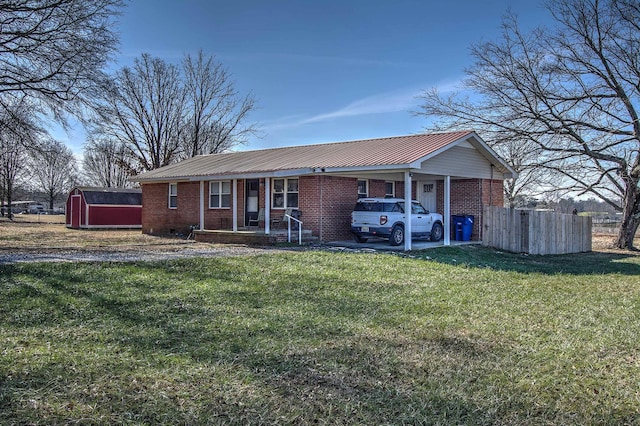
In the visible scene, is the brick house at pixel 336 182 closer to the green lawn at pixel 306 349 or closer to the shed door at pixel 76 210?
the green lawn at pixel 306 349

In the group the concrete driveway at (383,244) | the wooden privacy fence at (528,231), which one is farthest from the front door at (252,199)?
the wooden privacy fence at (528,231)

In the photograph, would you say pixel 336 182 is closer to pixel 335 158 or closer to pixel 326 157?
Answer: pixel 335 158

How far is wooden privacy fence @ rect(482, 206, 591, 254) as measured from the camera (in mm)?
18172

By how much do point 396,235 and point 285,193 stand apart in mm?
4907

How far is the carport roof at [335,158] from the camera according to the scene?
17.1m

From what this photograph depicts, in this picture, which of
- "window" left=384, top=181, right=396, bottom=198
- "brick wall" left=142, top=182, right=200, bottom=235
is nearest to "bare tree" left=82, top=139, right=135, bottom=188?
"brick wall" left=142, top=182, right=200, bottom=235

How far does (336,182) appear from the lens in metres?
19.1

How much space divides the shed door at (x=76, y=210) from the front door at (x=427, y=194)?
23.4 meters

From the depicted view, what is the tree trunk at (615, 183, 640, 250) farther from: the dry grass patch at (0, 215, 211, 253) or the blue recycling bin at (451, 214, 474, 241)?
the dry grass patch at (0, 215, 211, 253)

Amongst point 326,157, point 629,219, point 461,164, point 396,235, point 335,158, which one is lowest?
point 396,235

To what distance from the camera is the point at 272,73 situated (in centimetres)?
2314

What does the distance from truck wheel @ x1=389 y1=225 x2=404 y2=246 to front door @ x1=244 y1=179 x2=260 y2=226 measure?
21.6ft

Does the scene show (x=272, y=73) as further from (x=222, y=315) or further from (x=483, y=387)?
(x=483, y=387)

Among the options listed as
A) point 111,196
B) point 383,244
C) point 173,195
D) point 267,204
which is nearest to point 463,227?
point 383,244
